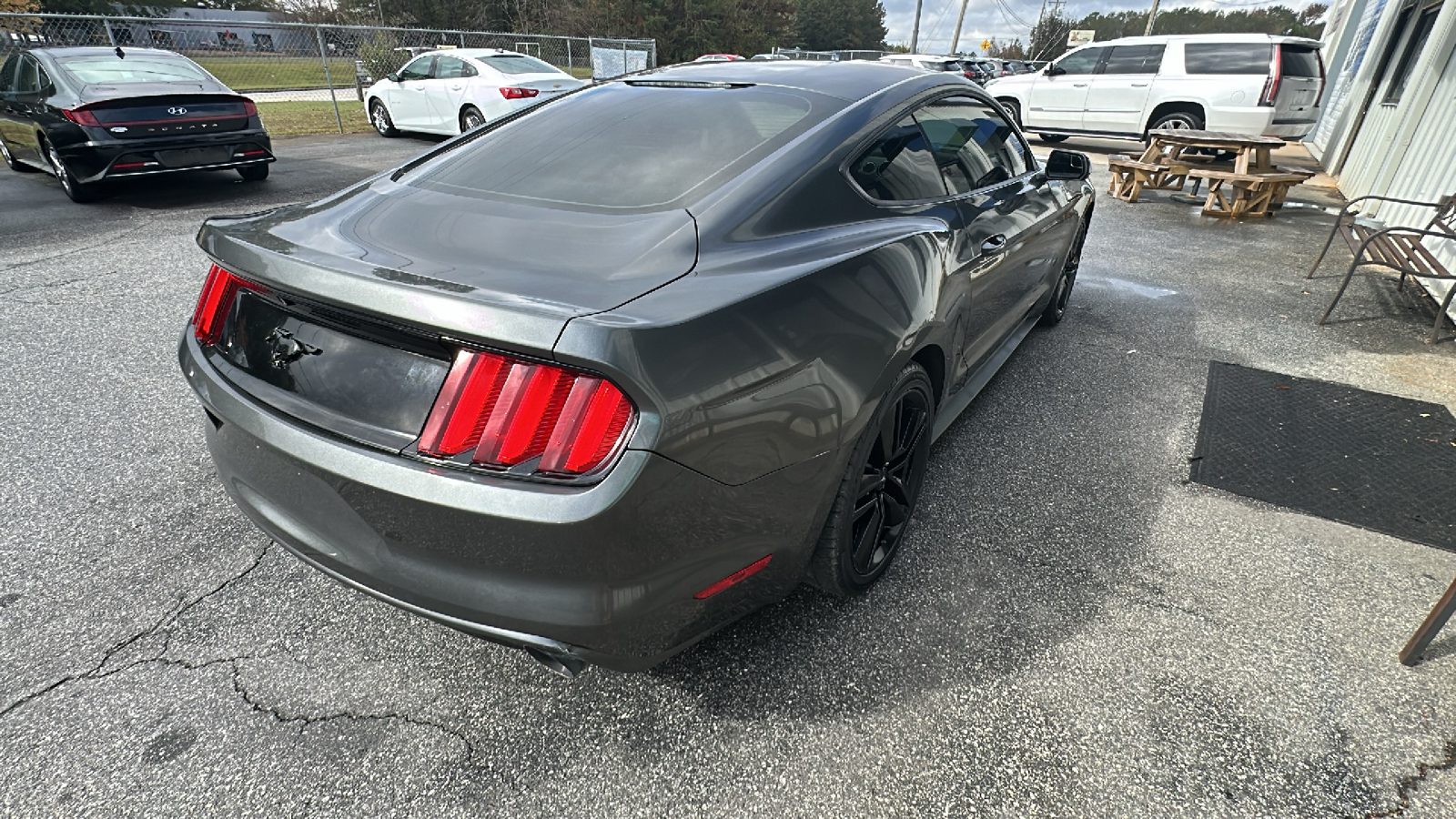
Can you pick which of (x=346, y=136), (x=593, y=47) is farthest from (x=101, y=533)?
(x=593, y=47)

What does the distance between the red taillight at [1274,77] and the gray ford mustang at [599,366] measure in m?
11.9

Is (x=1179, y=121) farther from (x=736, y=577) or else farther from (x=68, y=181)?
(x=68, y=181)

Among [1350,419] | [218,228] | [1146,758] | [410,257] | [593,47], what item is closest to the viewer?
[410,257]

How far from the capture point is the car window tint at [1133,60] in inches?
478

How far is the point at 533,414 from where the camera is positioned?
1.37 metres

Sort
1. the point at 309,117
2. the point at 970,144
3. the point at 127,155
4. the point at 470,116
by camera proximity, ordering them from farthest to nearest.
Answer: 1. the point at 309,117
2. the point at 470,116
3. the point at 127,155
4. the point at 970,144

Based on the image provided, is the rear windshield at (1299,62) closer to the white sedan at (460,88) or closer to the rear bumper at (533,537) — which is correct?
the white sedan at (460,88)

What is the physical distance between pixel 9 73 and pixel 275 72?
8.86 meters

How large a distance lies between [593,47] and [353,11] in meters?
26.3

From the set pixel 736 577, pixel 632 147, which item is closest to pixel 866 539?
pixel 736 577

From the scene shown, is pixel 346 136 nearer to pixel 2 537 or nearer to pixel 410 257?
pixel 2 537

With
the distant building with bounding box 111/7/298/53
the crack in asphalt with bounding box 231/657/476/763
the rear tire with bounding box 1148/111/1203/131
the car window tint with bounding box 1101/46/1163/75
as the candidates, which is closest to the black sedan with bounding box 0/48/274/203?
the distant building with bounding box 111/7/298/53

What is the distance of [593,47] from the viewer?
63.5ft

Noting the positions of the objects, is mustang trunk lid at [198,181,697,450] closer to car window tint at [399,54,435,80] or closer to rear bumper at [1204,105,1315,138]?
car window tint at [399,54,435,80]
